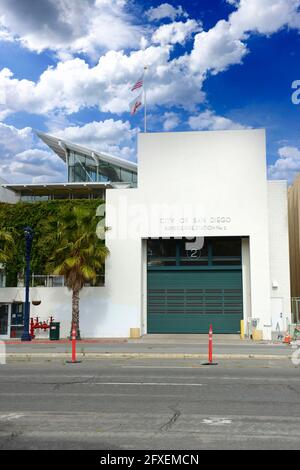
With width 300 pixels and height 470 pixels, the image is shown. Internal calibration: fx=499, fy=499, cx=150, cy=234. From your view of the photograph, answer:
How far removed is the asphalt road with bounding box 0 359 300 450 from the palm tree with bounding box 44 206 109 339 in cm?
1081

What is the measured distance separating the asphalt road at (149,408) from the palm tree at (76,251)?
426 inches

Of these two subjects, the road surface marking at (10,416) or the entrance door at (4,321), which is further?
the entrance door at (4,321)

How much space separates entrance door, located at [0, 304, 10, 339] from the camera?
28016 millimetres

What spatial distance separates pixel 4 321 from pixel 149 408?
2093 cm

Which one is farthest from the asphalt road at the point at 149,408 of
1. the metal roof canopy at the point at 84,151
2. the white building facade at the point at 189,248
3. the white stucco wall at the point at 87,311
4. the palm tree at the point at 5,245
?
the metal roof canopy at the point at 84,151

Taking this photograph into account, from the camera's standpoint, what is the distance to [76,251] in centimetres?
2583

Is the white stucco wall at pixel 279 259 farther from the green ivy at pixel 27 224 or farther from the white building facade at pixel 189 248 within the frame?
the green ivy at pixel 27 224

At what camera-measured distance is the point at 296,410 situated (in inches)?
348

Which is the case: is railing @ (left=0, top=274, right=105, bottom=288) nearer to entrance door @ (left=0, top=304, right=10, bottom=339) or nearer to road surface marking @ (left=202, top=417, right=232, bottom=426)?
entrance door @ (left=0, top=304, right=10, bottom=339)

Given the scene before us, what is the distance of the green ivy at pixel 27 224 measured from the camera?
29438 mm

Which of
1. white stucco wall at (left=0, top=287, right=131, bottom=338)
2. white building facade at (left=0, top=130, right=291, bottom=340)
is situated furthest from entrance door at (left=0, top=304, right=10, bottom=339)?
white building facade at (left=0, top=130, right=291, bottom=340)

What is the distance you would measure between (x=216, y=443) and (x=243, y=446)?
36 cm
